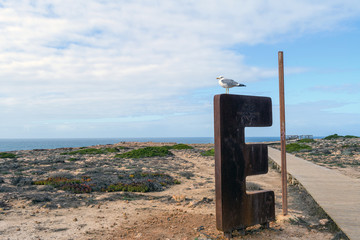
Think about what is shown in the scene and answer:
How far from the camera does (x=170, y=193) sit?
10.1 meters

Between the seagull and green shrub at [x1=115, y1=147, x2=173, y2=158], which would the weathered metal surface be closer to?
the seagull

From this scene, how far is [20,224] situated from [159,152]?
18.7 meters

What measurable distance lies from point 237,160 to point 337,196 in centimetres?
412

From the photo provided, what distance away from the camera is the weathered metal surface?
16.8 feet

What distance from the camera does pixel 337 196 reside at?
7812 mm

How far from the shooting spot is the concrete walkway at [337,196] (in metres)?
5.68

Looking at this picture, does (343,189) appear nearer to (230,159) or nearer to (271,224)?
(271,224)

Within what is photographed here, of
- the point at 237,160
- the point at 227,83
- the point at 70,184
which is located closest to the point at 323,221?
the point at 237,160

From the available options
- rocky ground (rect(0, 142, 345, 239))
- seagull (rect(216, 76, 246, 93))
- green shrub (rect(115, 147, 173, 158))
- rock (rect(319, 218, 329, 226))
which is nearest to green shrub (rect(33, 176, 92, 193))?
rocky ground (rect(0, 142, 345, 239))

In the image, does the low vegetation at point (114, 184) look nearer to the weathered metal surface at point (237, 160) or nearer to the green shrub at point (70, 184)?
the green shrub at point (70, 184)

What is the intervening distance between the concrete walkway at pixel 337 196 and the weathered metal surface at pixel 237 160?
1.46 m

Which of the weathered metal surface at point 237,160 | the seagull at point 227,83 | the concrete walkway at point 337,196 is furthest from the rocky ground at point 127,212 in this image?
the seagull at point 227,83

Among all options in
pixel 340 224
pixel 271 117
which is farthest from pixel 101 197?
pixel 340 224

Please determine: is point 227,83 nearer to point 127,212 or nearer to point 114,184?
point 127,212
